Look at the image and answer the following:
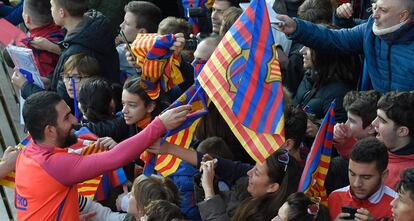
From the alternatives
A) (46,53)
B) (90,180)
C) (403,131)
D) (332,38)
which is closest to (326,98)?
(332,38)

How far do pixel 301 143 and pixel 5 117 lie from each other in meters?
3.79

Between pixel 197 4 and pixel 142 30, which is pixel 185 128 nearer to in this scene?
pixel 142 30

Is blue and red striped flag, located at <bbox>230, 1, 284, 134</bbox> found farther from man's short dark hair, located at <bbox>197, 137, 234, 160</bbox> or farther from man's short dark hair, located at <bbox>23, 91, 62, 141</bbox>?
man's short dark hair, located at <bbox>23, 91, 62, 141</bbox>

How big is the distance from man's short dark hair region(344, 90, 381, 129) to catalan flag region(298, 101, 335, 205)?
0.46 meters

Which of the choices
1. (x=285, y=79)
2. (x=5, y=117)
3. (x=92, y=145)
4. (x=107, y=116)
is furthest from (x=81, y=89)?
(x=5, y=117)

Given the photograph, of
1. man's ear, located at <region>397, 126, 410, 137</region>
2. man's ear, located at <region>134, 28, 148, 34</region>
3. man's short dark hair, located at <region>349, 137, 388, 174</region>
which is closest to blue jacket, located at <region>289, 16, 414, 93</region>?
man's ear, located at <region>397, 126, 410, 137</region>

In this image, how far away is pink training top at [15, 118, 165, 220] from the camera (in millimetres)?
5785

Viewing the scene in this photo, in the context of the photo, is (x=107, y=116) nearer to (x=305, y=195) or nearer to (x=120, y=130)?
(x=120, y=130)

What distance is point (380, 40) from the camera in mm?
6617

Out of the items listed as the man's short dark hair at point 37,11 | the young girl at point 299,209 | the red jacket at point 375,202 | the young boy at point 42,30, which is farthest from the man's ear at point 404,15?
the man's short dark hair at point 37,11

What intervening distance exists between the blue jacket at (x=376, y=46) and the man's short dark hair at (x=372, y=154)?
3.57 ft

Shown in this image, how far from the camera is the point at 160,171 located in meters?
6.41

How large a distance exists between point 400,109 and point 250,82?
0.93 m

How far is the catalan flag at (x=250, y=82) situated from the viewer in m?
5.65
